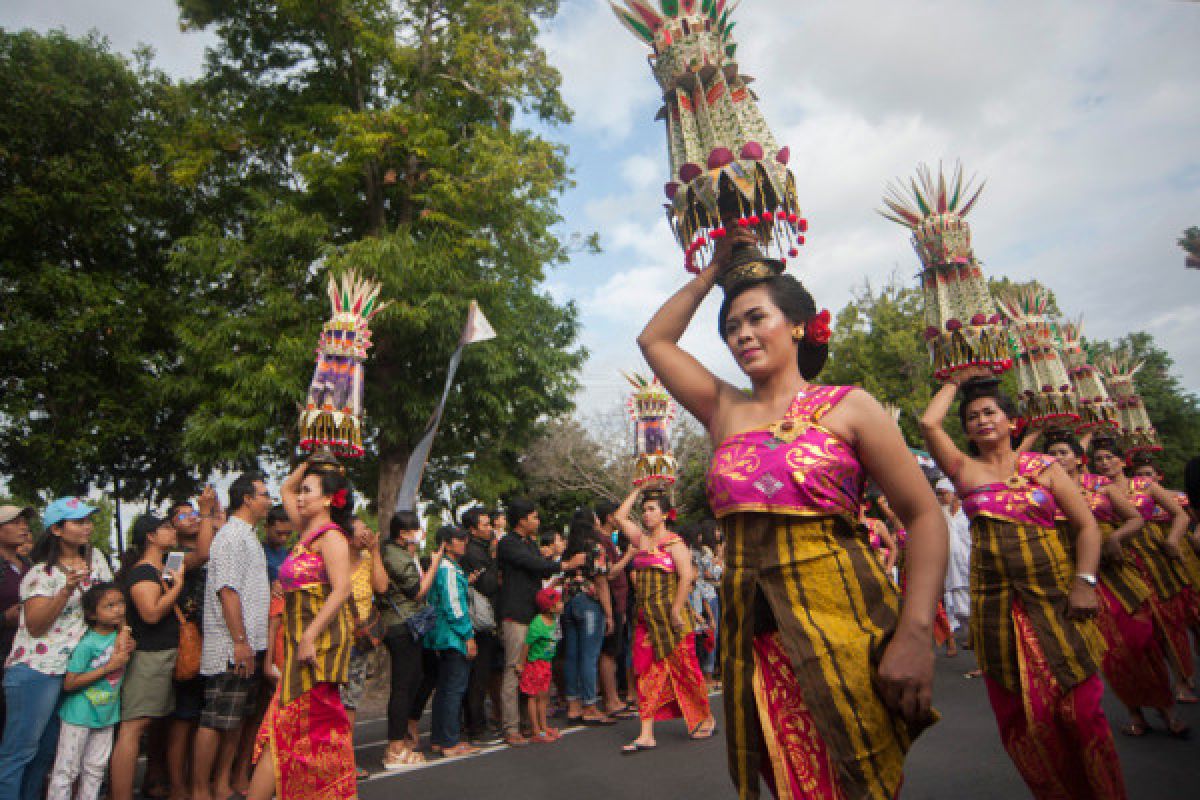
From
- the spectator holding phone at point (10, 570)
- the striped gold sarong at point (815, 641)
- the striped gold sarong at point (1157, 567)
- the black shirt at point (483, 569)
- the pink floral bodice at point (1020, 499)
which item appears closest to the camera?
the striped gold sarong at point (815, 641)

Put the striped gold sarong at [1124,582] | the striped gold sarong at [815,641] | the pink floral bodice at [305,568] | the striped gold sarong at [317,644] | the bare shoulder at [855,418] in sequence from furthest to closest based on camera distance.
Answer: the striped gold sarong at [1124,582] < the pink floral bodice at [305,568] < the striped gold sarong at [317,644] < the bare shoulder at [855,418] < the striped gold sarong at [815,641]

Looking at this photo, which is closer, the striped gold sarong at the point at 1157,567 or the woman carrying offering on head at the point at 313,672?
the woman carrying offering on head at the point at 313,672

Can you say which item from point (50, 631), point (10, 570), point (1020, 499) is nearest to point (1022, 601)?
point (1020, 499)

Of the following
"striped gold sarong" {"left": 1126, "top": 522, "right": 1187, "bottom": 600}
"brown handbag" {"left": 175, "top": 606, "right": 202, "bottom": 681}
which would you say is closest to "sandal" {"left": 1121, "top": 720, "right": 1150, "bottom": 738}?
"striped gold sarong" {"left": 1126, "top": 522, "right": 1187, "bottom": 600}

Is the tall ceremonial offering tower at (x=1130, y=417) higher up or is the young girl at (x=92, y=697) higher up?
the tall ceremonial offering tower at (x=1130, y=417)

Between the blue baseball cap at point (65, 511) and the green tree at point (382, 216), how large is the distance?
272 inches

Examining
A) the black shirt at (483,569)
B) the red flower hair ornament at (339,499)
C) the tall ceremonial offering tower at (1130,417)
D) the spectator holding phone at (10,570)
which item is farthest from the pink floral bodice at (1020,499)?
the tall ceremonial offering tower at (1130,417)

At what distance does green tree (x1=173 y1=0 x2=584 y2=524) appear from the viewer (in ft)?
39.3

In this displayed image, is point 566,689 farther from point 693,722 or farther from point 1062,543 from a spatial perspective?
point 1062,543

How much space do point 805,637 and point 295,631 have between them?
2.99m

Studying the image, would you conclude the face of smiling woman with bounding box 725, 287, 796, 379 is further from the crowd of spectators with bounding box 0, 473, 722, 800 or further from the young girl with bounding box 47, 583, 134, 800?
the young girl with bounding box 47, 583, 134, 800

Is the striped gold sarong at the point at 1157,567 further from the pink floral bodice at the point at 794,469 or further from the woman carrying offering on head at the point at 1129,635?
the pink floral bodice at the point at 794,469

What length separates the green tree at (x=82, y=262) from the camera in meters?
12.3

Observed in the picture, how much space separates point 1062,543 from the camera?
3604 mm
